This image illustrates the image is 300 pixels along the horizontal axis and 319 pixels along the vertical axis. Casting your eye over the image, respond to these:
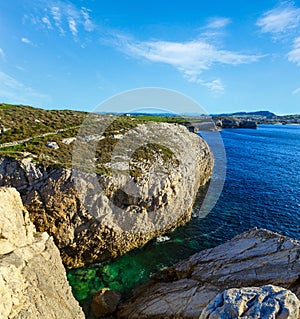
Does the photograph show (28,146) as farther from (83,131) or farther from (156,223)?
(156,223)

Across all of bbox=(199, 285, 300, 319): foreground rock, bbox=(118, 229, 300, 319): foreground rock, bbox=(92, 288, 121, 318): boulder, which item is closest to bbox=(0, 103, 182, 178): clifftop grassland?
bbox=(92, 288, 121, 318): boulder

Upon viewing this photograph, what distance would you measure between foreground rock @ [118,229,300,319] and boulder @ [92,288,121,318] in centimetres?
88

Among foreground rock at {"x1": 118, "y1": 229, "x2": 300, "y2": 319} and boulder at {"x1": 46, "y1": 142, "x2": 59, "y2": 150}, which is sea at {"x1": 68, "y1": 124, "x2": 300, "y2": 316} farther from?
boulder at {"x1": 46, "y1": 142, "x2": 59, "y2": 150}

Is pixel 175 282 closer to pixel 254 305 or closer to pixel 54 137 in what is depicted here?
pixel 254 305

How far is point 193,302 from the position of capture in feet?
57.7

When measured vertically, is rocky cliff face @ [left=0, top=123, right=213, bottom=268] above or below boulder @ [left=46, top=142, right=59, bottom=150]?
below

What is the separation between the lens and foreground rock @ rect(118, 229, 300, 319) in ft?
57.8

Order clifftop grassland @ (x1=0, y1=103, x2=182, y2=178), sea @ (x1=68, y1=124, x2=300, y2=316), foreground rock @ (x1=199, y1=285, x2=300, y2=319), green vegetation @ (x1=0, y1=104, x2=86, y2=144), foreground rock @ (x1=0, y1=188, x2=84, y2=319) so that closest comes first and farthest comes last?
foreground rock @ (x1=199, y1=285, x2=300, y2=319), foreground rock @ (x1=0, y1=188, x2=84, y2=319), sea @ (x1=68, y1=124, x2=300, y2=316), clifftop grassland @ (x1=0, y1=103, x2=182, y2=178), green vegetation @ (x1=0, y1=104, x2=86, y2=144)

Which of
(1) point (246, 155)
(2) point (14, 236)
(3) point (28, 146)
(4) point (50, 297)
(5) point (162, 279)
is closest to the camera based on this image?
(4) point (50, 297)

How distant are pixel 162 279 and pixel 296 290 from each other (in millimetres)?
11366

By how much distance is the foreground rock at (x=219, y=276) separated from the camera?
17.6 m

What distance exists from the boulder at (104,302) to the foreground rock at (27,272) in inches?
151

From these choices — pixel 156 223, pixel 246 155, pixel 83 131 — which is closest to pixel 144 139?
pixel 83 131

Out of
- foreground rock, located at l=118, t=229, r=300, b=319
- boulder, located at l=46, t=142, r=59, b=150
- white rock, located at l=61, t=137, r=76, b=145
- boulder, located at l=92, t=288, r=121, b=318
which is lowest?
boulder, located at l=92, t=288, r=121, b=318
